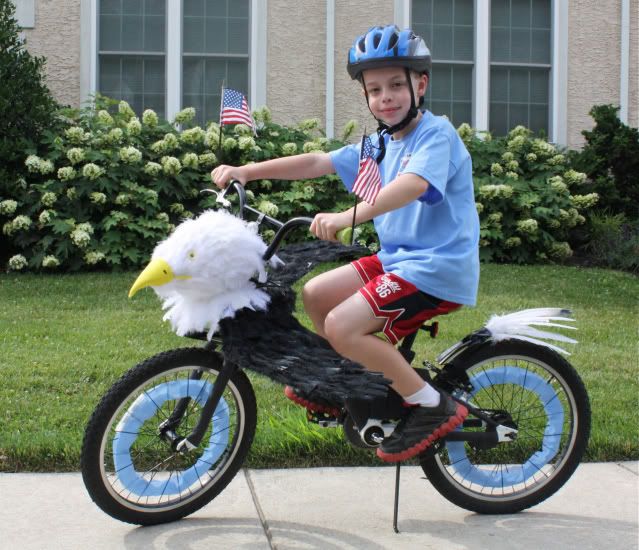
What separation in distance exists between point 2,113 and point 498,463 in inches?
276

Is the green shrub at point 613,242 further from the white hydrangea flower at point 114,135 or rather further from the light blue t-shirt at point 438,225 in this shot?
the light blue t-shirt at point 438,225

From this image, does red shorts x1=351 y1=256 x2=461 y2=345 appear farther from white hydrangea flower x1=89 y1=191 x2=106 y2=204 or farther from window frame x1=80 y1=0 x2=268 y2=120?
window frame x1=80 y1=0 x2=268 y2=120

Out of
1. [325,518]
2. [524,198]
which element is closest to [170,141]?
[524,198]

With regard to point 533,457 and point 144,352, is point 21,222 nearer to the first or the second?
point 144,352

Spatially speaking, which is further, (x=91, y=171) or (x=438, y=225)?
(x=91, y=171)

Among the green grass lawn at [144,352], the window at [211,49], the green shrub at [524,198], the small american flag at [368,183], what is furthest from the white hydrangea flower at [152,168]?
the small american flag at [368,183]

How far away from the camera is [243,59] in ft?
36.7

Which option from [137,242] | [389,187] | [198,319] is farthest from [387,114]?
[137,242]

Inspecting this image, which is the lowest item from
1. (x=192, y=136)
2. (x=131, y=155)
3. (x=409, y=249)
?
(x=409, y=249)

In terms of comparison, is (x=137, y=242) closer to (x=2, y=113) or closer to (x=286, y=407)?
(x=2, y=113)

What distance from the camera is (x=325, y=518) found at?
3584 mm

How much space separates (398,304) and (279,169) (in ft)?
2.46

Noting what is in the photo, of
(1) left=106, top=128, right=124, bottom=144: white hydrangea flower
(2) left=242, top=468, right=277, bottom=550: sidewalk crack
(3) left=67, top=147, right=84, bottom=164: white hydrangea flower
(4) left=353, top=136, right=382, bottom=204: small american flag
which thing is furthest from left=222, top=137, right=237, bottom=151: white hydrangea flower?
(4) left=353, top=136, right=382, bottom=204: small american flag

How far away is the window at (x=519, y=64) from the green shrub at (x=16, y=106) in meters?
5.48
